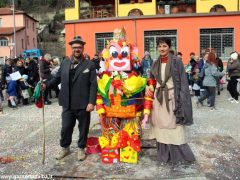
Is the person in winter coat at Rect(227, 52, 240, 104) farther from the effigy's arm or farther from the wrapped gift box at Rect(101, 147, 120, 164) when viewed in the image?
the wrapped gift box at Rect(101, 147, 120, 164)

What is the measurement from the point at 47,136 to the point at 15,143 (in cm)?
74

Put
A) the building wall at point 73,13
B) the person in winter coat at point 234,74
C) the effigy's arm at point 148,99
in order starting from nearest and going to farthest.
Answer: the effigy's arm at point 148,99
the person in winter coat at point 234,74
the building wall at point 73,13

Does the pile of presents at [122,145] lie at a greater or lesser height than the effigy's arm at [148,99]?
lesser

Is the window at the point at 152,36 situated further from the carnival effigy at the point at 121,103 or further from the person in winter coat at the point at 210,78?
the carnival effigy at the point at 121,103

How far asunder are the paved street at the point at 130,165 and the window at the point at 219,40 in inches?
510

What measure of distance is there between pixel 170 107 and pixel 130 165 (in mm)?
1037

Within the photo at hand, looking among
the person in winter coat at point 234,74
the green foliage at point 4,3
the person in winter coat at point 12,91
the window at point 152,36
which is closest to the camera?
the person in winter coat at point 12,91

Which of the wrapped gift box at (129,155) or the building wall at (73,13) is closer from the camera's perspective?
the wrapped gift box at (129,155)

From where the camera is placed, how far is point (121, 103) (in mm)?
5441

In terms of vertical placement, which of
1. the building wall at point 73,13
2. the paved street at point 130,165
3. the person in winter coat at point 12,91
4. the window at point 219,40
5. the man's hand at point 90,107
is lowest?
the paved street at point 130,165

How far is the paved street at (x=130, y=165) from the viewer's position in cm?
506

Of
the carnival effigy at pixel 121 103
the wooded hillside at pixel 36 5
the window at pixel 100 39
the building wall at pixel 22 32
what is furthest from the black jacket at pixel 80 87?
the wooded hillside at pixel 36 5

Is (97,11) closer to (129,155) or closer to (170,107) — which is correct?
(129,155)

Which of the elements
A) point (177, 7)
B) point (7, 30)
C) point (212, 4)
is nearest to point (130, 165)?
point (177, 7)
